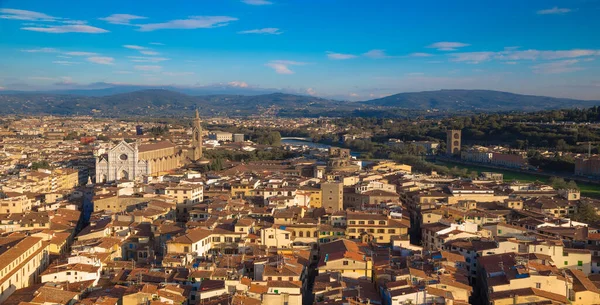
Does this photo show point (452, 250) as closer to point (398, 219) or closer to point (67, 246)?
point (398, 219)

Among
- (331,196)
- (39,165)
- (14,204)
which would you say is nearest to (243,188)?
(331,196)

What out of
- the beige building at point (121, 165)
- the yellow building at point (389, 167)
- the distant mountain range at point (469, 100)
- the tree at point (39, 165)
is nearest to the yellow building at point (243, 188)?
the beige building at point (121, 165)

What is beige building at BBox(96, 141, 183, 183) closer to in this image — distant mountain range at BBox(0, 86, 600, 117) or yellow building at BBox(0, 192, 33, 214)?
yellow building at BBox(0, 192, 33, 214)

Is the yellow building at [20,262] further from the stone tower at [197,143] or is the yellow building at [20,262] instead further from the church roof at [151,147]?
the stone tower at [197,143]

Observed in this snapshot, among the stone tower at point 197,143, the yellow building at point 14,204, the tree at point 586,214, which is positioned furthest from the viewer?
the stone tower at point 197,143

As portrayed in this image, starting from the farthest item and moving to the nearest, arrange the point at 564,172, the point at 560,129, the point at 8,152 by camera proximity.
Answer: the point at 560,129 < the point at 8,152 < the point at 564,172

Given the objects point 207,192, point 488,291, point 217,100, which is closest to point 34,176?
point 207,192

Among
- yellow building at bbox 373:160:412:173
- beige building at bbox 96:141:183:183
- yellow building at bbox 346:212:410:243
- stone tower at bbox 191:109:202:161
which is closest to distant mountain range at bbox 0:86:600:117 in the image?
stone tower at bbox 191:109:202:161

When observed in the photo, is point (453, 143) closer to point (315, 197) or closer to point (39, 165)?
point (315, 197)
